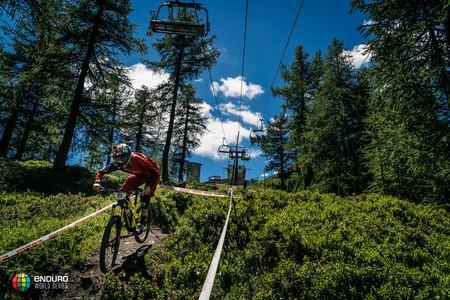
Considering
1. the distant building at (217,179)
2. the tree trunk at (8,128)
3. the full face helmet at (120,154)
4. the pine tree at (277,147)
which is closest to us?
the full face helmet at (120,154)

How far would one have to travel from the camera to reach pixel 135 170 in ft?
19.8

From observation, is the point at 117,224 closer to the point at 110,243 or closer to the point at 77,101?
the point at 110,243

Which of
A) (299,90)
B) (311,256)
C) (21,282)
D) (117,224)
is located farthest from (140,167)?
(299,90)

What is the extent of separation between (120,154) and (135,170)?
2.30ft

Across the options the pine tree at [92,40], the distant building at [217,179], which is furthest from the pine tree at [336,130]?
the distant building at [217,179]

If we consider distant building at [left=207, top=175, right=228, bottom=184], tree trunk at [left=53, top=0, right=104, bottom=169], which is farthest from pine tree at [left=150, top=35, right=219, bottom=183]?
distant building at [left=207, top=175, right=228, bottom=184]

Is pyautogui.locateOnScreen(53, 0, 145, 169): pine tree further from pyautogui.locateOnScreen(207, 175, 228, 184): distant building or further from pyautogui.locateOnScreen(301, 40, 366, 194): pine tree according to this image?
pyautogui.locateOnScreen(207, 175, 228, 184): distant building

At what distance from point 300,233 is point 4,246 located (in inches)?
286

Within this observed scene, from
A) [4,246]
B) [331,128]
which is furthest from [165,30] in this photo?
[331,128]

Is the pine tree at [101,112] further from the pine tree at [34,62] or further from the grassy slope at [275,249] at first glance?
the grassy slope at [275,249]

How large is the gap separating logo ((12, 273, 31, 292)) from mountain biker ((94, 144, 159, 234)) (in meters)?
2.21

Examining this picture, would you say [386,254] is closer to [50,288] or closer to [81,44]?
[50,288]

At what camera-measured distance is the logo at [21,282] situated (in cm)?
426

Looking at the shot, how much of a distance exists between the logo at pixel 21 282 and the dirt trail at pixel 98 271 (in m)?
0.45
